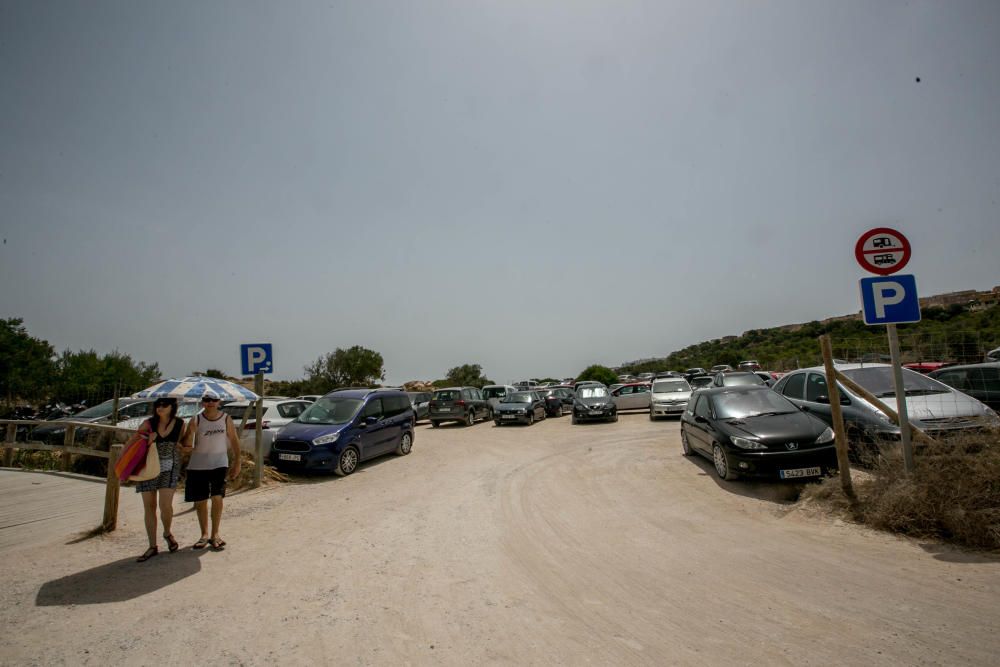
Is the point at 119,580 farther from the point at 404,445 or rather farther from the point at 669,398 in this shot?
the point at 669,398

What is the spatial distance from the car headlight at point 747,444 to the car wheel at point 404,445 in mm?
8211

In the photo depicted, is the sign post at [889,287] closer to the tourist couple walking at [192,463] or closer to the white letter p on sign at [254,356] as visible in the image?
the tourist couple walking at [192,463]

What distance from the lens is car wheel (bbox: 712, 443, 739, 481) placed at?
7449mm

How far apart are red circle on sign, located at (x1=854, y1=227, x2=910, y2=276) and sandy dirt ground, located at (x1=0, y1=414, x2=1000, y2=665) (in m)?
3.24

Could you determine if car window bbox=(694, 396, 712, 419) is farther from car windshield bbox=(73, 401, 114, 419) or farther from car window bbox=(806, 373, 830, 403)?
car windshield bbox=(73, 401, 114, 419)

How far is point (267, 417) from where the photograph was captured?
11438 millimetres

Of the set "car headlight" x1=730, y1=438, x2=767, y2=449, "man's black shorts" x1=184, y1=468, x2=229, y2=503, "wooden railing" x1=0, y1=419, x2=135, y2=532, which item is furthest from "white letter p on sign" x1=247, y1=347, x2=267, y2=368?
"car headlight" x1=730, y1=438, x2=767, y2=449

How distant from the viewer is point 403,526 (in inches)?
242

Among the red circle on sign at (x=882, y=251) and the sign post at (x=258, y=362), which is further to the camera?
the sign post at (x=258, y=362)

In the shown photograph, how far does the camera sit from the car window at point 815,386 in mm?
8773

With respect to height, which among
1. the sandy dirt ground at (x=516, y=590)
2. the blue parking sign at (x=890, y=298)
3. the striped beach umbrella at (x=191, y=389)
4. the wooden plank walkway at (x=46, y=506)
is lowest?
the sandy dirt ground at (x=516, y=590)

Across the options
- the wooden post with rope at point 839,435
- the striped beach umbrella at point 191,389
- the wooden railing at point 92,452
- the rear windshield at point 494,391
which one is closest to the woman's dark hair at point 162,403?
the wooden railing at point 92,452

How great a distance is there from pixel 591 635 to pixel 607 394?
16.5 metres

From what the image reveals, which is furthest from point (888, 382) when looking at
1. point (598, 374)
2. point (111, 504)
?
point (598, 374)
